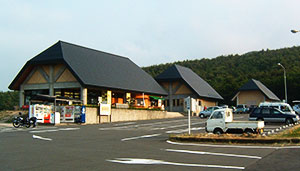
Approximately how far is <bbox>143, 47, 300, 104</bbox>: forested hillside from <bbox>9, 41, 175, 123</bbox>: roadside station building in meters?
35.2

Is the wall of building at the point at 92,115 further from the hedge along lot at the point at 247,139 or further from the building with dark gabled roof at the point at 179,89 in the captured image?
the building with dark gabled roof at the point at 179,89

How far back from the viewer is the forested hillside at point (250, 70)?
7425 cm

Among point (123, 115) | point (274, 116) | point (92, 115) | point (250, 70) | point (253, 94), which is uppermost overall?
point (250, 70)

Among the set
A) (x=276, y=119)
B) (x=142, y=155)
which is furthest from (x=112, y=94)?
(x=142, y=155)

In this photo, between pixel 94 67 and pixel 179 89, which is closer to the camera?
pixel 94 67

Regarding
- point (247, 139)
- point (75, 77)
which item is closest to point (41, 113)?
point (75, 77)

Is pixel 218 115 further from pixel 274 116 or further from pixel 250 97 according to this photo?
pixel 250 97

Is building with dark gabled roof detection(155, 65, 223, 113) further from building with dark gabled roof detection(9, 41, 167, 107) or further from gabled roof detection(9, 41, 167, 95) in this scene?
building with dark gabled roof detection(9, 41, 167, 107)

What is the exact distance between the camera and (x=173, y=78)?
57.4 m

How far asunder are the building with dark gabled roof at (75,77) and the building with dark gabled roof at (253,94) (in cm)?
2436

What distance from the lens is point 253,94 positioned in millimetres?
65062

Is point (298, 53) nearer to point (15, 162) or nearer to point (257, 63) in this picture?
point (257, 63)

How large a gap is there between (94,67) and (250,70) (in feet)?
191

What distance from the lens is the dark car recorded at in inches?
1033
